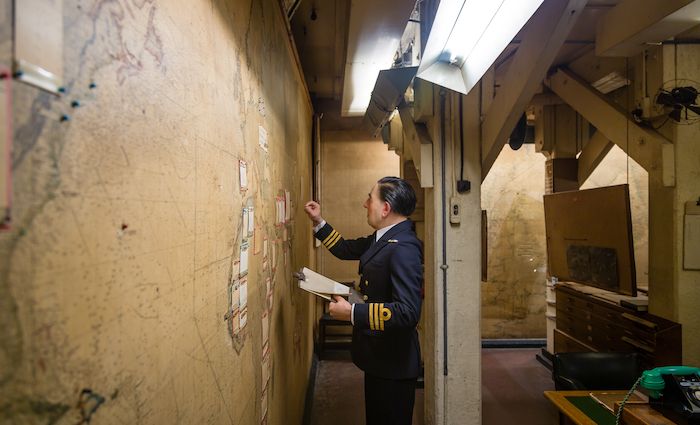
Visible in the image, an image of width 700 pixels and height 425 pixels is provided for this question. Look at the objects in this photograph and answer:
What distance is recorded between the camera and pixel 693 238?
2.41 metres

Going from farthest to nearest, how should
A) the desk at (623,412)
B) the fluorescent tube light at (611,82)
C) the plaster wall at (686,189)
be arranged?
the fluorescent tube light at (611,82), the plaster wall at (686,189), the desk at (623,412)

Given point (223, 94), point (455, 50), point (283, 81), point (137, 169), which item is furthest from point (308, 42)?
point (137, 169)

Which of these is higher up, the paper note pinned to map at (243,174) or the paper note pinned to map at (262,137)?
the paper note pinned to map at (262,137)

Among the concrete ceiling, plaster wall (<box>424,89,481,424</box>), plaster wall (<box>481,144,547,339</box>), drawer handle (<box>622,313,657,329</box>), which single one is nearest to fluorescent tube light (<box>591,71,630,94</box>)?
the concrete ceiling

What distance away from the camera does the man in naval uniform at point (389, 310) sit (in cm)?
160

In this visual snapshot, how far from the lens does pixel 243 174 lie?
3.65 feet

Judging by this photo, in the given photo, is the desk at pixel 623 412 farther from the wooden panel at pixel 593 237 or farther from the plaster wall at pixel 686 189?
the wooden panel at pixel 593 237

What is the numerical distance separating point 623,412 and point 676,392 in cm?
23

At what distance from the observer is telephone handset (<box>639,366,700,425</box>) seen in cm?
145

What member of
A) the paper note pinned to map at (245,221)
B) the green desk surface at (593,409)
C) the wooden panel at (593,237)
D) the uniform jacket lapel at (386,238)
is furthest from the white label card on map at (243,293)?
the wooden panel at (593,237)

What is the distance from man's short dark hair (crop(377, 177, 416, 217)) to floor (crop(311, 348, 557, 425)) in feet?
7.20

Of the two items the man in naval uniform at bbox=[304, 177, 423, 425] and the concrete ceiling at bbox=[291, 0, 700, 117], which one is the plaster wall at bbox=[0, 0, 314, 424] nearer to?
the man in naval uniform at bbox=[304, 177, 423, 425]

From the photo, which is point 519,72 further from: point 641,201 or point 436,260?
point 641,201

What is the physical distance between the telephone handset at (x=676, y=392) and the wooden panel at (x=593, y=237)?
1287 millimetres
